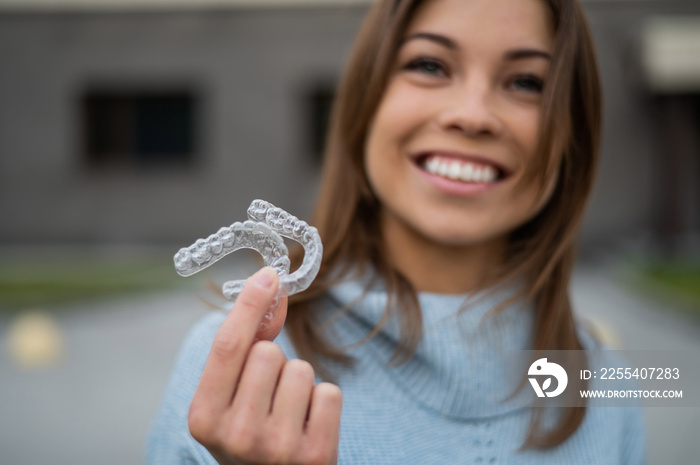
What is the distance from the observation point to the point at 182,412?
48.6 inches

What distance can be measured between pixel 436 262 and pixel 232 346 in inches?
29.8

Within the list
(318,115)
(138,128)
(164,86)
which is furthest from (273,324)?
(138,128)

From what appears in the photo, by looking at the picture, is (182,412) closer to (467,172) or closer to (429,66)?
(467,172)

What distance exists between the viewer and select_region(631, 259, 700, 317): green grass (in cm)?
685

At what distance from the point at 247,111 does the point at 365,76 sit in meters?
10.2

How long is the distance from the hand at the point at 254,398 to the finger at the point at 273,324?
0.06 metres

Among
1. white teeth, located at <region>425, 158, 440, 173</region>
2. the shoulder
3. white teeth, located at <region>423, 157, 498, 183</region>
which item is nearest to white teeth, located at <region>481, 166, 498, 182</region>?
white teeth, located at <region>423, 157, 498, 183</region>

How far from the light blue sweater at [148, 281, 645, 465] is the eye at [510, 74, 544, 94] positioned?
0.48m

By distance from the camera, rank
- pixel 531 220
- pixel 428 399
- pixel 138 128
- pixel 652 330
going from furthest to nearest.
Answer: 1. pixel 138 128
2. pixel 652 330
3. pixel 531 220
4. pixel 428 399

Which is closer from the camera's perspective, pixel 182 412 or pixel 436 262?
pixel 182 412

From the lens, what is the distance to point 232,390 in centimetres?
87

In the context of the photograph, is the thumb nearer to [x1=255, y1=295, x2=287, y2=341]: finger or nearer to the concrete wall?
[x1=255, y1=295, x2=287, y2=341]: finger

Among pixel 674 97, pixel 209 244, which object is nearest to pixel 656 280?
pixel 674 97

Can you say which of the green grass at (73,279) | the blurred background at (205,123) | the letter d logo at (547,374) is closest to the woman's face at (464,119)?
the letter d logo at (547,374)
